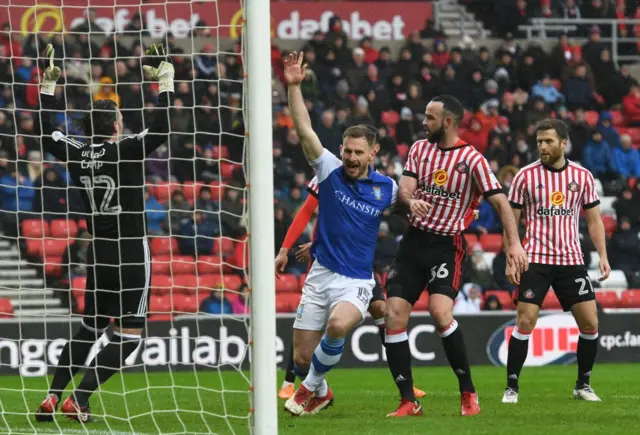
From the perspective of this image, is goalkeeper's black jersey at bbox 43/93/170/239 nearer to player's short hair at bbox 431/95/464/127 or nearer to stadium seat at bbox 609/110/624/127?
player's short hair at bbox 431/95/464/127

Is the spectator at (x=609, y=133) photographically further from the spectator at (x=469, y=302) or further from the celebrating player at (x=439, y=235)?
the celebrating player at (x=439, y=235)

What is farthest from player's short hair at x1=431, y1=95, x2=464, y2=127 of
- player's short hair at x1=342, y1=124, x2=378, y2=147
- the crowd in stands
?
the crowd in stands

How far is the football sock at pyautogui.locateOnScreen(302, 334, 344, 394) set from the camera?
7.94m

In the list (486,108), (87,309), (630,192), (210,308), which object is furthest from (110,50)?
(87,309)

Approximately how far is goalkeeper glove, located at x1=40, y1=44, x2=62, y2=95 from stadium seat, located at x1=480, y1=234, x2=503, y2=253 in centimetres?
1154

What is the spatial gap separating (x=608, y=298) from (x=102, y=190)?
1112 centimetres

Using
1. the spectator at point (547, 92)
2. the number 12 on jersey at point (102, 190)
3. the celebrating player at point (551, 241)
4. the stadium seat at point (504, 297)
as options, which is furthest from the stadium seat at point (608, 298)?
the number 12 on jersey at point (102, 190)

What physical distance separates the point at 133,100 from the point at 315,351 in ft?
35.6

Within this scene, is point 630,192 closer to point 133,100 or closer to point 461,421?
point 133,100

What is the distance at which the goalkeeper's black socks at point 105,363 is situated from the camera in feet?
25.6

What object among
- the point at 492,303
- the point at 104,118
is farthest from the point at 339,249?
the point at 492,303

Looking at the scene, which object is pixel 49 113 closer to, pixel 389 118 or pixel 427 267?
pixel 427 267

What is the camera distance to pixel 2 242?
57.1ft

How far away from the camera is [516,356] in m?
9.41
